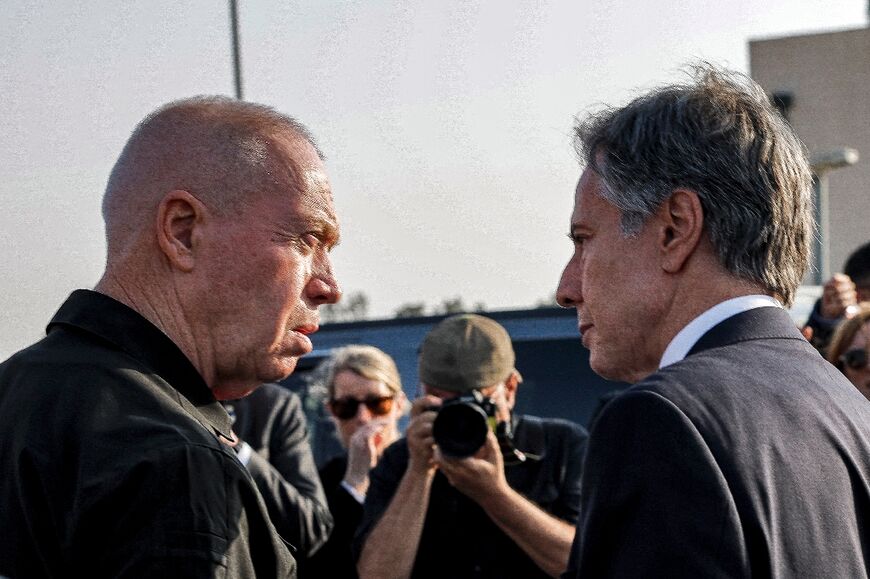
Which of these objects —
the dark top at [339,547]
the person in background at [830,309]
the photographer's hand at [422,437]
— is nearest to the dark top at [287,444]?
the dark top at [339,547]

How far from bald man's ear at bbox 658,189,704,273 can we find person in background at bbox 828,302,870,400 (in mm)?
1942

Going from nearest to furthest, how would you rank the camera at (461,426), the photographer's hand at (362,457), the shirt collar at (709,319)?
the shirt collar at (709,319) < the camera at (461,426) < the photographer's hand at (362,457)

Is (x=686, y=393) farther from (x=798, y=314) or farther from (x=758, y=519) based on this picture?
(x=798, y=314)

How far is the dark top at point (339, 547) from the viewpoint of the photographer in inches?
178

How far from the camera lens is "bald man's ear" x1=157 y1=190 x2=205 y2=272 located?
2168mm

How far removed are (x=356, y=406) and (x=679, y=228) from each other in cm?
286

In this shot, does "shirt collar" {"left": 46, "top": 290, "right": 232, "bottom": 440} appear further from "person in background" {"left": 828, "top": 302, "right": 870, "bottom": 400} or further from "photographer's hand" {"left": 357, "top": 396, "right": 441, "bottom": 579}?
"person in background" {"left": 828, "top": 302, "right": 870, "bottom": 400}

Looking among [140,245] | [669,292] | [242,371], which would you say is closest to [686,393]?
[669,292]

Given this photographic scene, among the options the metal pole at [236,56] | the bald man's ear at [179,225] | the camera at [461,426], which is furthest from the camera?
the metal pole at [236,56]

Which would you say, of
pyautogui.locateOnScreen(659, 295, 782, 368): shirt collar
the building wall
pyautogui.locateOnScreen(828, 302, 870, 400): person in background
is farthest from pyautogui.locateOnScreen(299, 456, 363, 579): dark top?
the building wall

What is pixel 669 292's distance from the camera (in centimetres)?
237

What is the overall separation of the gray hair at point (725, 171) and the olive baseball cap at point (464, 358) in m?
1.91

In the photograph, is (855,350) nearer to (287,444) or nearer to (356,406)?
(356,406)

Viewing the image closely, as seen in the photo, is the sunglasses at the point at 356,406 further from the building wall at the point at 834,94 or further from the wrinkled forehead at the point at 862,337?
the building wall at the point at 834,94
